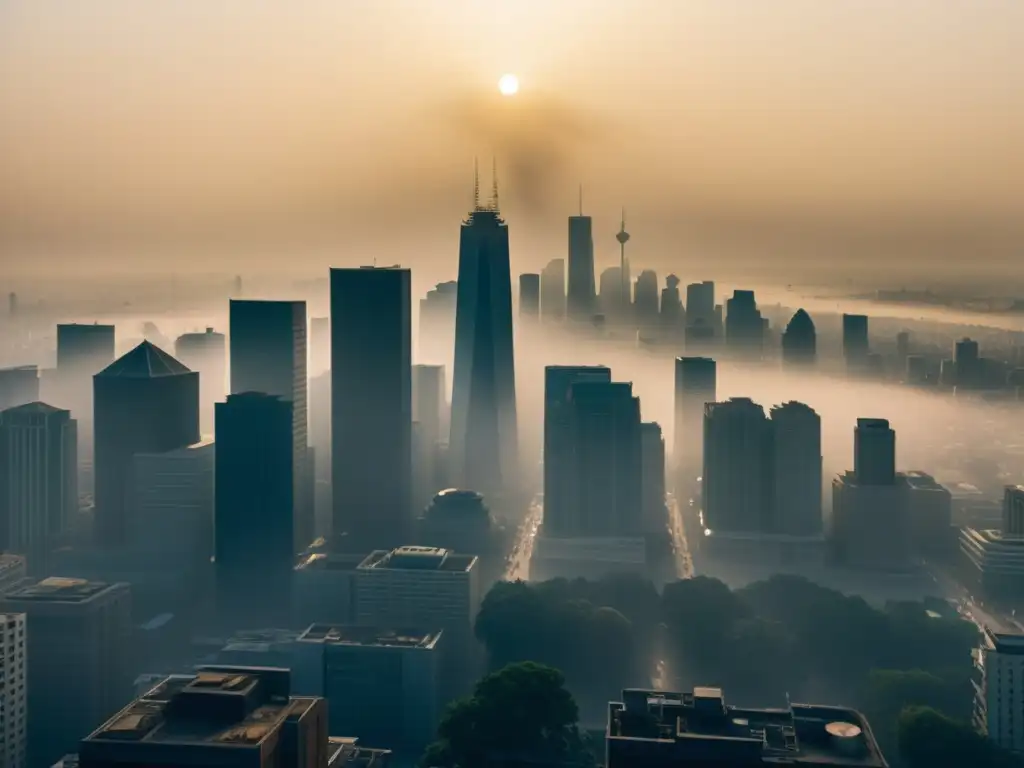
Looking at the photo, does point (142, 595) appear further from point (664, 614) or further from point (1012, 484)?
point (1012, 484)

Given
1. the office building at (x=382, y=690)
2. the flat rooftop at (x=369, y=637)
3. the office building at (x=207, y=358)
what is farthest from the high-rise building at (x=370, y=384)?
the office building at (x=382, y=690)

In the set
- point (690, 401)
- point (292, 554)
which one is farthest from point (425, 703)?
point (690, 401)

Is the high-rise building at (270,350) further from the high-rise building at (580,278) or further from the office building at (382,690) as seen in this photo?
the office building at (382,690)

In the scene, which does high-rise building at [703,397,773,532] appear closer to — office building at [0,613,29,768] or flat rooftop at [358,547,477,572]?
flat rooftop at [358,547,477,572]

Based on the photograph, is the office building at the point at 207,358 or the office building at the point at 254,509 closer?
the office building at the point at 254,509

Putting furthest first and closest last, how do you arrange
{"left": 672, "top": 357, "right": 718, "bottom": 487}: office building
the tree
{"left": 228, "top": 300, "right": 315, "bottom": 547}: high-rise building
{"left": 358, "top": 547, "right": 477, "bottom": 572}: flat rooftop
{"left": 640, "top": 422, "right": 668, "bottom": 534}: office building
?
{"left": 672, "top": 357, "right": 718, "bottom": 487}: office building
{"left": 640, "top": 422, "right": 668, "bottom": 534}: office building
{"left": 228, "top": 300, "right": 315, "bottom": 547}: high-rise building
{"left": 358, "top": 547, "right": 477, "bottom": 572}: flat rooftop
the tree

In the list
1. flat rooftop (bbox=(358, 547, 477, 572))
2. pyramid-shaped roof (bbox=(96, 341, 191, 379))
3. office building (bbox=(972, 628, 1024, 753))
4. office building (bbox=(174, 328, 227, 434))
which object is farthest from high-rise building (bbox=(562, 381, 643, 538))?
office building (bbox=(972, 628, 1024, 753))
